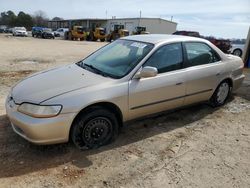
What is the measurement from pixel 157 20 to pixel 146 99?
50498 millimetres

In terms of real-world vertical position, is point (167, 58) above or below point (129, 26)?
below

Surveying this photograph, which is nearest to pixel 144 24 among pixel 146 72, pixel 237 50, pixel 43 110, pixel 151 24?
pixel 151 24

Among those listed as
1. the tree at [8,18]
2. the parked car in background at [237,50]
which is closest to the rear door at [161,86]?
the parked car in background at [237,50]

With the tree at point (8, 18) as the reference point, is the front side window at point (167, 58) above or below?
below

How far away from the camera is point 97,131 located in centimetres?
376

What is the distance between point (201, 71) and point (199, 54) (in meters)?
0.34

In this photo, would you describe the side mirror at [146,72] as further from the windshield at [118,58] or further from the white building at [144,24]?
the white building at [144,24]

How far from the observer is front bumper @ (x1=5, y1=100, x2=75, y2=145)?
327cm

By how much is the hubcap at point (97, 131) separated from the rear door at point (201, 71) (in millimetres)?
1645

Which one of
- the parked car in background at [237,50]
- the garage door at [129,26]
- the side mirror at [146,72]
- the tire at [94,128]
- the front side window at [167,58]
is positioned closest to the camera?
the tire at [94,128]

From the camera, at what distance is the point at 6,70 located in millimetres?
8922

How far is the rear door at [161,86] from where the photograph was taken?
398 centimetres

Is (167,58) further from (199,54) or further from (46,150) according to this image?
(46,150)

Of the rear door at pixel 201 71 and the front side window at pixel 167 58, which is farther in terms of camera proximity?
the rear door at pixel 201 71
